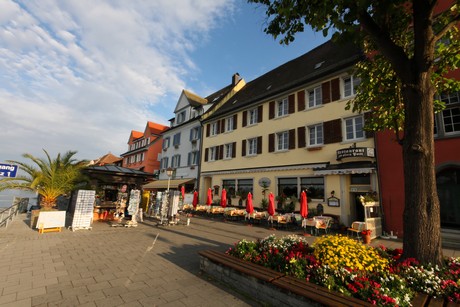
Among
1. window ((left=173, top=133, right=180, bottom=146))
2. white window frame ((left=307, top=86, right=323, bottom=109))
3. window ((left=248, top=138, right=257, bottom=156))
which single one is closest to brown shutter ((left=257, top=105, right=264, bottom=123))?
window ((left=248, top=138, right=257, bottom=156))

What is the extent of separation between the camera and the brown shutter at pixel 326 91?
1492cm

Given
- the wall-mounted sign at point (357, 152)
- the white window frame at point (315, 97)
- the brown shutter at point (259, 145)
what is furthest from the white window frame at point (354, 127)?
the brown shutter at point (259, 145)

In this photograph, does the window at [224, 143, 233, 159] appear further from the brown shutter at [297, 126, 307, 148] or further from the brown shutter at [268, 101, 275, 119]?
the brown shutter at [297, 126, 307, 148]

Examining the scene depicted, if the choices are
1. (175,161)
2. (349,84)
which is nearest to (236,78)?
(175,161)

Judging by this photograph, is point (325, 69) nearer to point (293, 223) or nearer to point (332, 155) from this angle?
point (332, 155)

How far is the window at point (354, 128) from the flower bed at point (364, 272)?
938 cm

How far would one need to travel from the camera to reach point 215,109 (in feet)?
87.0

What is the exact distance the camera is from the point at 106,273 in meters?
5.32

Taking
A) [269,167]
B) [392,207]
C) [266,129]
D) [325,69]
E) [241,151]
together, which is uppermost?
[325,69]

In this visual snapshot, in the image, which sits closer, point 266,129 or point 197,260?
point 197,260

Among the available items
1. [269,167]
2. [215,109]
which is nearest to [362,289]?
[269,167]

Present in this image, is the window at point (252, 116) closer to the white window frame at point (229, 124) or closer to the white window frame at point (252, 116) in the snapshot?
the white window frame at point (252, 116)

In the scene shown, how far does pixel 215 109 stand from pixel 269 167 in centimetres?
1176

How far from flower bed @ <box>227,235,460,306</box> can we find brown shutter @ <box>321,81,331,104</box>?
38.1ft
